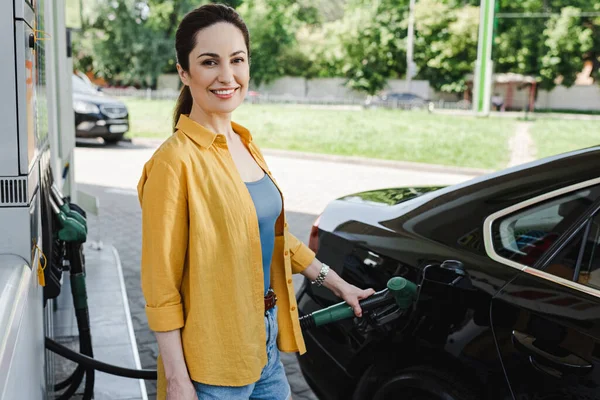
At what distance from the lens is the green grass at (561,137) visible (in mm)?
18250

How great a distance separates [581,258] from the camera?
227 centimetres

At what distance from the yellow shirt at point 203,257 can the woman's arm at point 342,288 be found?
0.42 metres

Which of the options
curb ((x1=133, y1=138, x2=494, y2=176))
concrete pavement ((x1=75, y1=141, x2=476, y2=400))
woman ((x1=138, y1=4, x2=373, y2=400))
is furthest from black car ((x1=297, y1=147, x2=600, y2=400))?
curb ((x1=133, y1=138, x2=494, y2=176))

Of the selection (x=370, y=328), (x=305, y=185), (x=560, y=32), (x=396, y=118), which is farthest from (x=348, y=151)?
(x=560, y=32)

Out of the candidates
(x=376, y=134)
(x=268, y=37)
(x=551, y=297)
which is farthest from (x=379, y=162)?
(x=268, y=37)

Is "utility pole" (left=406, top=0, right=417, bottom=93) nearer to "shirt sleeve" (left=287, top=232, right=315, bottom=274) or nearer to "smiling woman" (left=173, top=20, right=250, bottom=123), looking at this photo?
"shirt sleeve" (left=287, top=232, right=315, bottom=274)

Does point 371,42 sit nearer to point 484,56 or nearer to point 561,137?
point 484,56

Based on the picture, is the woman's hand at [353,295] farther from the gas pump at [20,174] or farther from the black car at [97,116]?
the black car at [97,116]

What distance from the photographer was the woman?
1.72m

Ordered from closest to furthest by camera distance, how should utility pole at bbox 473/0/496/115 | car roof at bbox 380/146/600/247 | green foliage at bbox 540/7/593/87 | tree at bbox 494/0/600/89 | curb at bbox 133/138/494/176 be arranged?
1. car roof at bbox 380/146/600/247
2. curb at bbox 133/138/494/176
3. utility pole at bbox 473/0/496/115
4. green foliage at bbox 540/7/593/87
5. tree at bbox 494/0/600/89

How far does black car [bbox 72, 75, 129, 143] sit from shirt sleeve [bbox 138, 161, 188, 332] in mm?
15700

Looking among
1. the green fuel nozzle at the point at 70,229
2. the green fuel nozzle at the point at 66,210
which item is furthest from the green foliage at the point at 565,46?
the green fuel nozzle at the point at 70,229

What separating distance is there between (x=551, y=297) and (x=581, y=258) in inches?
6.5

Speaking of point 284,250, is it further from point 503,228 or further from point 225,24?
point 503,228
